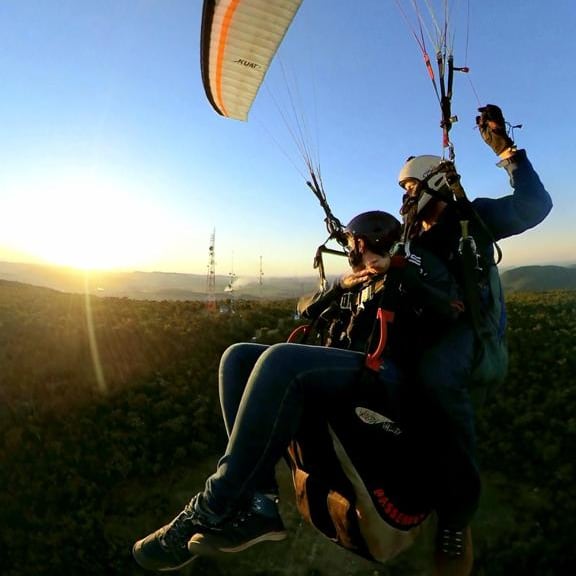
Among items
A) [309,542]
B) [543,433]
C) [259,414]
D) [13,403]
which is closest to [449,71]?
[259,414]

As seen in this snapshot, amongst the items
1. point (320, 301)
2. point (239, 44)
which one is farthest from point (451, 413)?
point (239, 44)

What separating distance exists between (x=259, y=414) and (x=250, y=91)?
4250 millimetres

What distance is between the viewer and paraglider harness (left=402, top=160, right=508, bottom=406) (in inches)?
116

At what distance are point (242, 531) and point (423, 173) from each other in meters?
2.64

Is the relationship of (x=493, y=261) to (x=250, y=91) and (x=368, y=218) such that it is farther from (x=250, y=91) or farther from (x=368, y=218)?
(x=250, y=91)

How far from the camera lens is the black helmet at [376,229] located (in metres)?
3.13

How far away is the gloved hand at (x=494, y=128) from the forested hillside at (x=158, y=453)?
6398 millimetres

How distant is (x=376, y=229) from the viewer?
10.4 ft

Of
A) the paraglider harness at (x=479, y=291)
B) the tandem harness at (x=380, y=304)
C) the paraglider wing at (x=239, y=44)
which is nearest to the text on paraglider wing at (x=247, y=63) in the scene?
the paraglider wing at (x=239, y=44)

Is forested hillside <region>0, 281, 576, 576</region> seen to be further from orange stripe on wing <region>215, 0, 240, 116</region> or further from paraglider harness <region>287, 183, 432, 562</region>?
orange stripe on wing <region>215, 0, 240, 116</region>

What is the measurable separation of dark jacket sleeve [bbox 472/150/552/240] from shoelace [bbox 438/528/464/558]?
2.01 m

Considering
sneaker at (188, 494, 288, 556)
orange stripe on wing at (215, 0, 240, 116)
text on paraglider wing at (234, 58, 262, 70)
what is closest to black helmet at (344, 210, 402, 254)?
sneaker at (188, 494, 288, 556)

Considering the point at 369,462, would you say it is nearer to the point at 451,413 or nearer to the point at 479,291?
the point at 451,413

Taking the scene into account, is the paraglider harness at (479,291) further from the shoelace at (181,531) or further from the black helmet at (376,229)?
the shoelace at (181,531)
